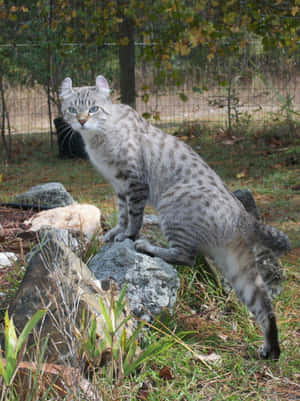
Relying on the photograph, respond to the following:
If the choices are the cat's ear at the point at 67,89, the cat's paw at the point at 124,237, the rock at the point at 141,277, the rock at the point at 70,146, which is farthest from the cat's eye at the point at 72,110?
the rock at the point at 70,146

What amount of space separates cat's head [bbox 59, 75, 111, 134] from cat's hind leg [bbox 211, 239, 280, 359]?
1.51m

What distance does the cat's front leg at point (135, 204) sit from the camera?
3891 millimetres

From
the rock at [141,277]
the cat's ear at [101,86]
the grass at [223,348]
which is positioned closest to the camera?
the grass at [223,348]

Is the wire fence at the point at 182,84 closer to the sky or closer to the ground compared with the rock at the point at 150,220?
closer to the sky

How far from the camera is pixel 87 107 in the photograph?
4074mm

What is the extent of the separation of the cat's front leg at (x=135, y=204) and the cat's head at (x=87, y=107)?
2.03ft

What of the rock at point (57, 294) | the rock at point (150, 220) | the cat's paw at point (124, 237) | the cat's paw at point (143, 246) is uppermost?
the rock at point (57, 294)

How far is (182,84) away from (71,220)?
654 cm

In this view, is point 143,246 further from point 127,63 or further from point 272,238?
point 127,63

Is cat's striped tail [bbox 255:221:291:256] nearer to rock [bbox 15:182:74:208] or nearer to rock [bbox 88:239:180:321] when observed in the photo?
rock [bbox 88:239:180:321]

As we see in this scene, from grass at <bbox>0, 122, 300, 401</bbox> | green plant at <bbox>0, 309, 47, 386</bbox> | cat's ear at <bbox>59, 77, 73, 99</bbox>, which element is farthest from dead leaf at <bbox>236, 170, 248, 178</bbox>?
green plant at <bbox>0, 309, 47, 386</bbox>

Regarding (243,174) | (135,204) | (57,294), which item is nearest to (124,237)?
(135,204)

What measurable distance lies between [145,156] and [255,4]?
180 inches

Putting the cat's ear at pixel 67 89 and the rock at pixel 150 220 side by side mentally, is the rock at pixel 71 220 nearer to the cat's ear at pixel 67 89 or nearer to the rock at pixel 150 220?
the rock at pixel 150 220
